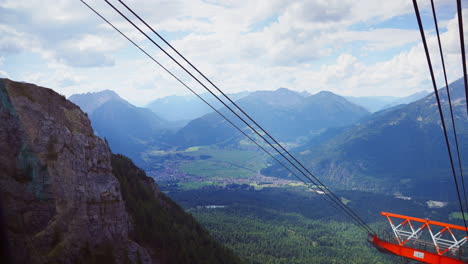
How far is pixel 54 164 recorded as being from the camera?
22.6 meters

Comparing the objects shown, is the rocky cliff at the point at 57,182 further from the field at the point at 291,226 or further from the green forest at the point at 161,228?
the field at the point at 291,226

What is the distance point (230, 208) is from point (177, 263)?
125281mm

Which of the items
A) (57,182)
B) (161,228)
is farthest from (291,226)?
(57,182)

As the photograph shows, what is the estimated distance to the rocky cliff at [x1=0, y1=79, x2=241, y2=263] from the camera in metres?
20.2

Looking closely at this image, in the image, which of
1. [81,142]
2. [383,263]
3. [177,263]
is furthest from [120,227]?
[383,263]

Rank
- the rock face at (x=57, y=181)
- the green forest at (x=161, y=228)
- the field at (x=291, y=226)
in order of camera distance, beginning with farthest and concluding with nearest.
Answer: the field at (x=291, y=226) < the green forest at (x=161, y=228) < the rock face at (x=57, y=181)

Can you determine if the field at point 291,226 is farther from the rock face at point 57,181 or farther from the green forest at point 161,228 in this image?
the rock face at point 57,181

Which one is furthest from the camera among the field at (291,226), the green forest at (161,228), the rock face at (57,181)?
the field at (291,226)

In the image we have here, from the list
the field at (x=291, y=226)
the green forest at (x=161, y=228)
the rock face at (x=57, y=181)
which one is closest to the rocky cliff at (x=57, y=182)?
the rock face at (x=57, y=181)

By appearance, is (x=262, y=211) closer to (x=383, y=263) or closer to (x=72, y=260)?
(x=383, y=263)

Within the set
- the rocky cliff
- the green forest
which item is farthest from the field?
the rocky cliff

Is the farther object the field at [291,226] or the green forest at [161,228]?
the field at [291,226]

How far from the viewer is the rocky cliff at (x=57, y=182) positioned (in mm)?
20250

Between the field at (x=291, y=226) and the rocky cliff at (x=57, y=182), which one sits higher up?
the rocky cliff at (x=57, y=182)
